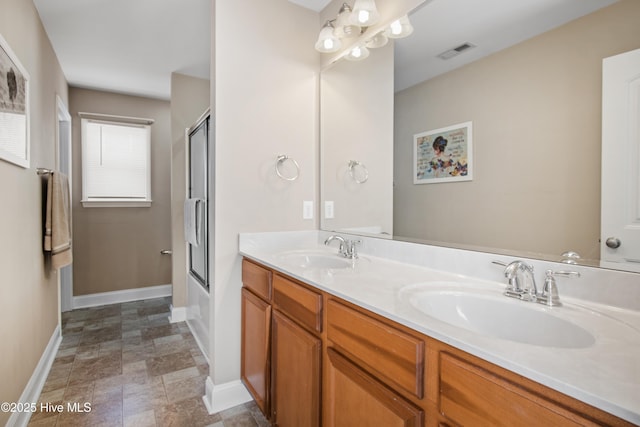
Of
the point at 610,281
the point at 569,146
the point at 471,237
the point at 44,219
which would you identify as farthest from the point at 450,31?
the point at 44,219

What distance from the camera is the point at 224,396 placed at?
6.02 feet

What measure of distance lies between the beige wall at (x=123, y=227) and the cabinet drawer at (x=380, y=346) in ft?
11.4

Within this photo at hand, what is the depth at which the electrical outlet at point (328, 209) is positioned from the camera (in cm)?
207

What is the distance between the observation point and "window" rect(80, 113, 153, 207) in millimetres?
3549

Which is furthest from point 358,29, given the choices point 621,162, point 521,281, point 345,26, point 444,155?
point 521,281

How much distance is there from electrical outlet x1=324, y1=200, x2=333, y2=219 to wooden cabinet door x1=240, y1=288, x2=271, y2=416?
27.3 inches

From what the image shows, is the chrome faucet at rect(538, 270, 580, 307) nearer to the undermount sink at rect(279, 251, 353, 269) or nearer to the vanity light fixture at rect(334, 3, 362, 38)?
the undermount sink at rect(279, 251, 353, 269)

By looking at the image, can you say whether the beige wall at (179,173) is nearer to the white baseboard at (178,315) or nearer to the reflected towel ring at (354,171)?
the white baseboard at (178,315)

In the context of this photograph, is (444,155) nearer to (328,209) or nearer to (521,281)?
(521,281)

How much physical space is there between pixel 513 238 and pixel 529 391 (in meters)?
0.68

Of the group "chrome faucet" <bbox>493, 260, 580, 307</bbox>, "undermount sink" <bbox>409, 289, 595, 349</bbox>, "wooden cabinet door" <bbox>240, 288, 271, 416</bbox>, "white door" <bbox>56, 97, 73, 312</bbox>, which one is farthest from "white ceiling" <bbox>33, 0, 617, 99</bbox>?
"wooden cabinet door" <bbox>240, 288, 271, 416</bbox>

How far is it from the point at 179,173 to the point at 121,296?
5.80 feet

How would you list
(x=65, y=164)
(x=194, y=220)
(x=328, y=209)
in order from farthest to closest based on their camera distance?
(x=65, y=164)
(x=194, y=220)
(x=328, y=209)

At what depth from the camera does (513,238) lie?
1118mm
